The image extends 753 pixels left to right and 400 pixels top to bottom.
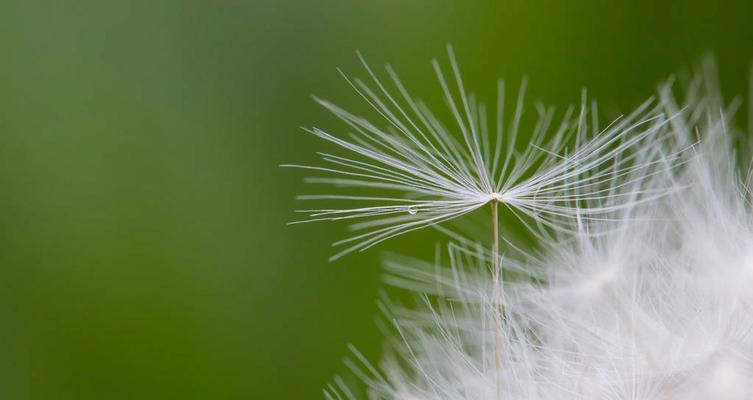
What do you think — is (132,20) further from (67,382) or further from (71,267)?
(67,382)

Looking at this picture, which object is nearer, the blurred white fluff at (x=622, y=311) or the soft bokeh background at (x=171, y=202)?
the blurred white fluff at (x=622, y=311)

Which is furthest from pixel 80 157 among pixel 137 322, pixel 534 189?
pixel 534 189

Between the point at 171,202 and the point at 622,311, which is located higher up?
the point at 171,202

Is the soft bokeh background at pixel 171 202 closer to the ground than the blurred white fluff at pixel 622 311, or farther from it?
farther from it

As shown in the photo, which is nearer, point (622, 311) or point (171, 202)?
point (622, 311)

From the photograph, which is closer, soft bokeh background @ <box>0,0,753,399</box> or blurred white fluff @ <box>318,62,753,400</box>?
blurred white fluff @ <box>318,62,753,400</box>

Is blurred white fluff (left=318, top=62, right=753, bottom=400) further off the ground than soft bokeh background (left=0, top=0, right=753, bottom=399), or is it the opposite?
soft bokeh background (left=0, top=0, right=753, bottom=399)
